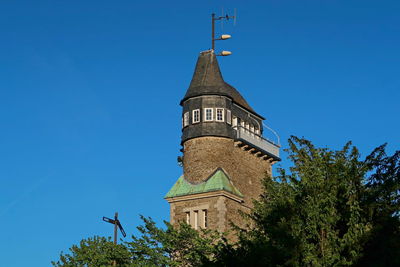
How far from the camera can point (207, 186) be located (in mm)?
47875

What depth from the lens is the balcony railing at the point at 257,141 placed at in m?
51.1

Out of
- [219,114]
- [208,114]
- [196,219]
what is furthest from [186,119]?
[196,219]

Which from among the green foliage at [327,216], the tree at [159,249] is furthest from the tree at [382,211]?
the tree at [159,249]

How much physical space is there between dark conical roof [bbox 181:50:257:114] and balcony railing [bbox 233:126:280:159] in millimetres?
2110

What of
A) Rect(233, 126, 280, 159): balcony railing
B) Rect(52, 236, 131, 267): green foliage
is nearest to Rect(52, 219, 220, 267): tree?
Rect(52, 236, 131, 267): green foliage

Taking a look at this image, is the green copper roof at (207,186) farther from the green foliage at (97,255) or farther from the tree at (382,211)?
the tree at (382,211)

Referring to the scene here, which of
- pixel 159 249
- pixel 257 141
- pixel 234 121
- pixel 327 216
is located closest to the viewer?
pixel 327 216

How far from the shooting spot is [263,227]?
29.4m

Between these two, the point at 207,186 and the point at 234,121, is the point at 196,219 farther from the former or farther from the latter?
the point at 234,121

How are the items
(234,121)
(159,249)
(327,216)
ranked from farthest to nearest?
(234,121), (159,249), (327,216)

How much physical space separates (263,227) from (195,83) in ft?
77.5

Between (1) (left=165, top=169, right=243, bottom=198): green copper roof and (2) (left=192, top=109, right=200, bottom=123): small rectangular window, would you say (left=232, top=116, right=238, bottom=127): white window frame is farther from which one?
(1) (left=165, top=169, right=243, bottom=198): green copper roof

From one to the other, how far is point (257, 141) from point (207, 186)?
700 centimetres

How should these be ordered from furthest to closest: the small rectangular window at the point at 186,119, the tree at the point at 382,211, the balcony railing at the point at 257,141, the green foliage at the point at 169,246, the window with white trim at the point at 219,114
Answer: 1. the balcony railing at the point at 257,141
2. the small rectangular window at the point at 186,119
3. the window with white trim at the point at 219,114
4. the green foliage at the point at 169,246
5. the tree at the point at 382,211
